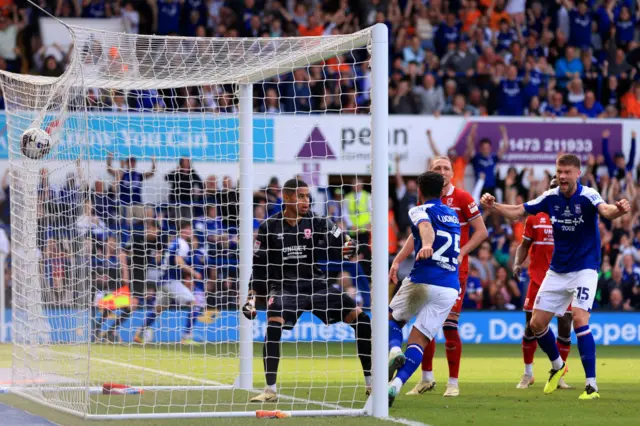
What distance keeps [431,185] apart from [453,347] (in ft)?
6.45

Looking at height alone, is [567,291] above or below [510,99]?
below

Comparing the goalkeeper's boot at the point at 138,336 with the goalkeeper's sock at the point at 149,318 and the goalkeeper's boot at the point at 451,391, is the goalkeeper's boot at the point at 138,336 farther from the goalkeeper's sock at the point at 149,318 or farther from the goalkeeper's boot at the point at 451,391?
the goalkeeper's boot at the point at 451,391

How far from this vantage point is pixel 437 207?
8852 millimetres

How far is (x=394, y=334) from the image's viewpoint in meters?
9.08

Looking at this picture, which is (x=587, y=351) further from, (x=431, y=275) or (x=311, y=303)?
(x=311, y=303)

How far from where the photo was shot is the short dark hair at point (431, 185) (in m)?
8.89

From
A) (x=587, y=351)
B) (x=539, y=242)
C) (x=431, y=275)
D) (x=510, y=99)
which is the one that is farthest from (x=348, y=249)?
(x=510, y=99)

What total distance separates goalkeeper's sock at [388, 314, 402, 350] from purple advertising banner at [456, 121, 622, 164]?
11.8 metres

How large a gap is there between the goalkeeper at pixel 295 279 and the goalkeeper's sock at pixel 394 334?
190 mm

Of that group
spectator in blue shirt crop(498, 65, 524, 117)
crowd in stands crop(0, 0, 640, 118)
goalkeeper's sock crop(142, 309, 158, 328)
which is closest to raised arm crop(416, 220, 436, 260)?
goalkeeper's sock crop(142, 309, 158, 328)

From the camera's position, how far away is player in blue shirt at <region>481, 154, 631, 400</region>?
9719mm

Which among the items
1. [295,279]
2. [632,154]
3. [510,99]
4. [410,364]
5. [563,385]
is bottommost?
→ [563,385]

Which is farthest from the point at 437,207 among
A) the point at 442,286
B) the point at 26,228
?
the point at 26,228

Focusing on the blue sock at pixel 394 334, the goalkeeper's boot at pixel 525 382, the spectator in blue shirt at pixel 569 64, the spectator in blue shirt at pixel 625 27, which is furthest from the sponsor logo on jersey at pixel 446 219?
the spectator in blue shirt at pixel 625 27
